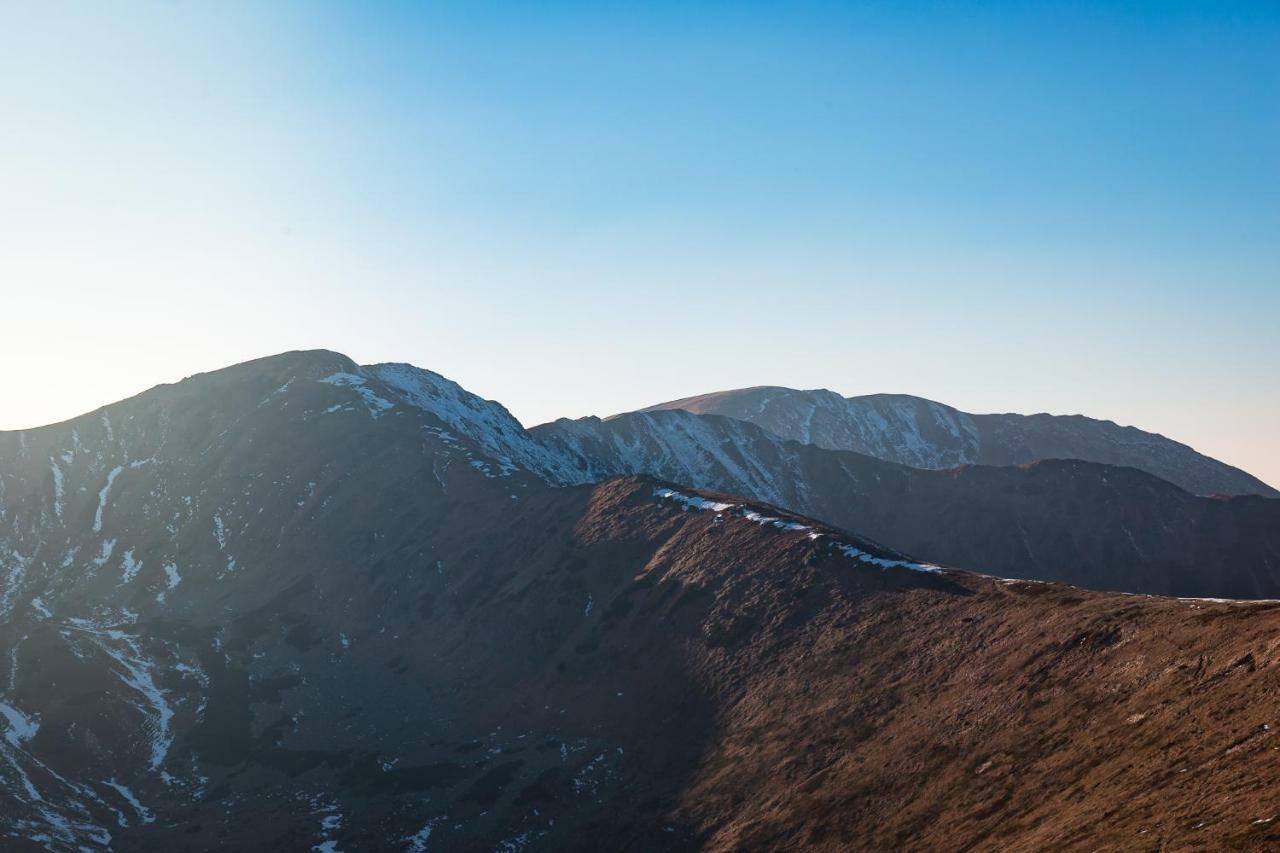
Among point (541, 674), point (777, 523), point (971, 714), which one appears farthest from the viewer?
point (777, 523)

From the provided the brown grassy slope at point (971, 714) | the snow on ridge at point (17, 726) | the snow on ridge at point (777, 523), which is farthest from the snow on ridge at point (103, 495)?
the brown grassy slope at point (971, 714)

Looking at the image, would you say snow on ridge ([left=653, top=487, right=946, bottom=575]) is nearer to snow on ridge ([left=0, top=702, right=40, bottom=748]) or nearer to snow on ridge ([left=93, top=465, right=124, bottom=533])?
snow on ridge ([left=0, top=702, right=40, bottom=748])

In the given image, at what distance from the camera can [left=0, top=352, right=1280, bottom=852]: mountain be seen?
63.0 meters

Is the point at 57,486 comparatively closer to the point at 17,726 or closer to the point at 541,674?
the point at 17,726

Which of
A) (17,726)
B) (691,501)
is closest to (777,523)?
(691,501)

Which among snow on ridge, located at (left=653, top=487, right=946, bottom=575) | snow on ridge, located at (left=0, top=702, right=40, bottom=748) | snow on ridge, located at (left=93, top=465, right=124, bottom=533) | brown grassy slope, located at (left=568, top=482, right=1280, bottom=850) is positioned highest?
snow on ridge, located at (left=93, top=465, right=124, bottom=533)

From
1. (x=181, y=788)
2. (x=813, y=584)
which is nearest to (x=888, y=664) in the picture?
(x=813, y=584)

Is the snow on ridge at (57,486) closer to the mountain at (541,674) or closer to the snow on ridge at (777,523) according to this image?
the mountain at (541,674)

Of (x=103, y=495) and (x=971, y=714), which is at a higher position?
(x=103, y=495)

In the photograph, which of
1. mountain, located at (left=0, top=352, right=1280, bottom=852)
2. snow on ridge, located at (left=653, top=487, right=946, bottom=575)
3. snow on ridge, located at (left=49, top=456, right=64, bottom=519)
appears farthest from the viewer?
snow on ridge, located at (left=49, top=456, right=64, bottom=519)

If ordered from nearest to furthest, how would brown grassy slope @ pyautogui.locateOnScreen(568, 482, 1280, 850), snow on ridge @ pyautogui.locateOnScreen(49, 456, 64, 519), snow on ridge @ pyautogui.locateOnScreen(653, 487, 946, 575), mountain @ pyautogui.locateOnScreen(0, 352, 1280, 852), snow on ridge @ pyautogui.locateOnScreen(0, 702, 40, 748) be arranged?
brown grassy slope @ pyautogui.locateOnScreen(568, 482, 1280, 850), mountain @ pyautogui.locateOnScreen(0, 352, 1280, 852), snow on ridge @ pyautogui.locateOnScreen(653, 487, 946, 575), snow on ridge @ pyautogui.locateOnScreen(0, 702, 40, 748), snow on ridge @ pyautogui.locateOnScreen(49, 456, 64, 519)

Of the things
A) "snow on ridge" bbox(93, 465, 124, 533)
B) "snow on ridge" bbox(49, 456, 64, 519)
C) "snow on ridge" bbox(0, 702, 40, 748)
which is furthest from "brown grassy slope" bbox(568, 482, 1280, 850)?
"snow on ridge" bbox(49, 456, 64, 519)

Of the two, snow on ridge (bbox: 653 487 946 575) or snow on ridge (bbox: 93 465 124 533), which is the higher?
snow on ridge (bbox: 93 465 124 533)

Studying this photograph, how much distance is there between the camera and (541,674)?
117m
